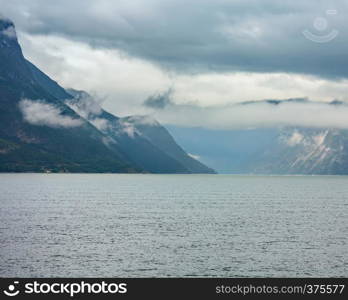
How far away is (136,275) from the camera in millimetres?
96375

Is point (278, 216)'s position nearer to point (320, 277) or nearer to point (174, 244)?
point (174, 244)

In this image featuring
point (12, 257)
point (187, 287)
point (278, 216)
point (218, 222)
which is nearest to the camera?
point (187, 287)

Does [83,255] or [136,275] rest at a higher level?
[83,255]

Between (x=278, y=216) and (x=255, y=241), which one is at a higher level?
(x=278, y=216)

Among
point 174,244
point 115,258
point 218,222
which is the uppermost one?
point 218,222

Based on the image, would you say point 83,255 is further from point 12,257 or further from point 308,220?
point 308,220

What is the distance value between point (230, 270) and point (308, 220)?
89.4 meters

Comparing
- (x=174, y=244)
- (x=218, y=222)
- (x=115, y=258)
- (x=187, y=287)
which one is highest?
(x=218, y=222)

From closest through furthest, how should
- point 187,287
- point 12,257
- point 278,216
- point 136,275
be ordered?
point 187,287 < point 136,275 < point 12,257 < point 278,216

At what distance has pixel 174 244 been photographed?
127062 millimetres

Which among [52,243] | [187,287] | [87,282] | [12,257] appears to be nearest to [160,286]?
[187,287]

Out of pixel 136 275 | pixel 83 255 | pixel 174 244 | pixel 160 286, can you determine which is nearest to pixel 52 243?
pixel 83 255

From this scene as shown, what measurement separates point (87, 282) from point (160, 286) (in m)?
11.8

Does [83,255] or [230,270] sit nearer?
[230,270]
